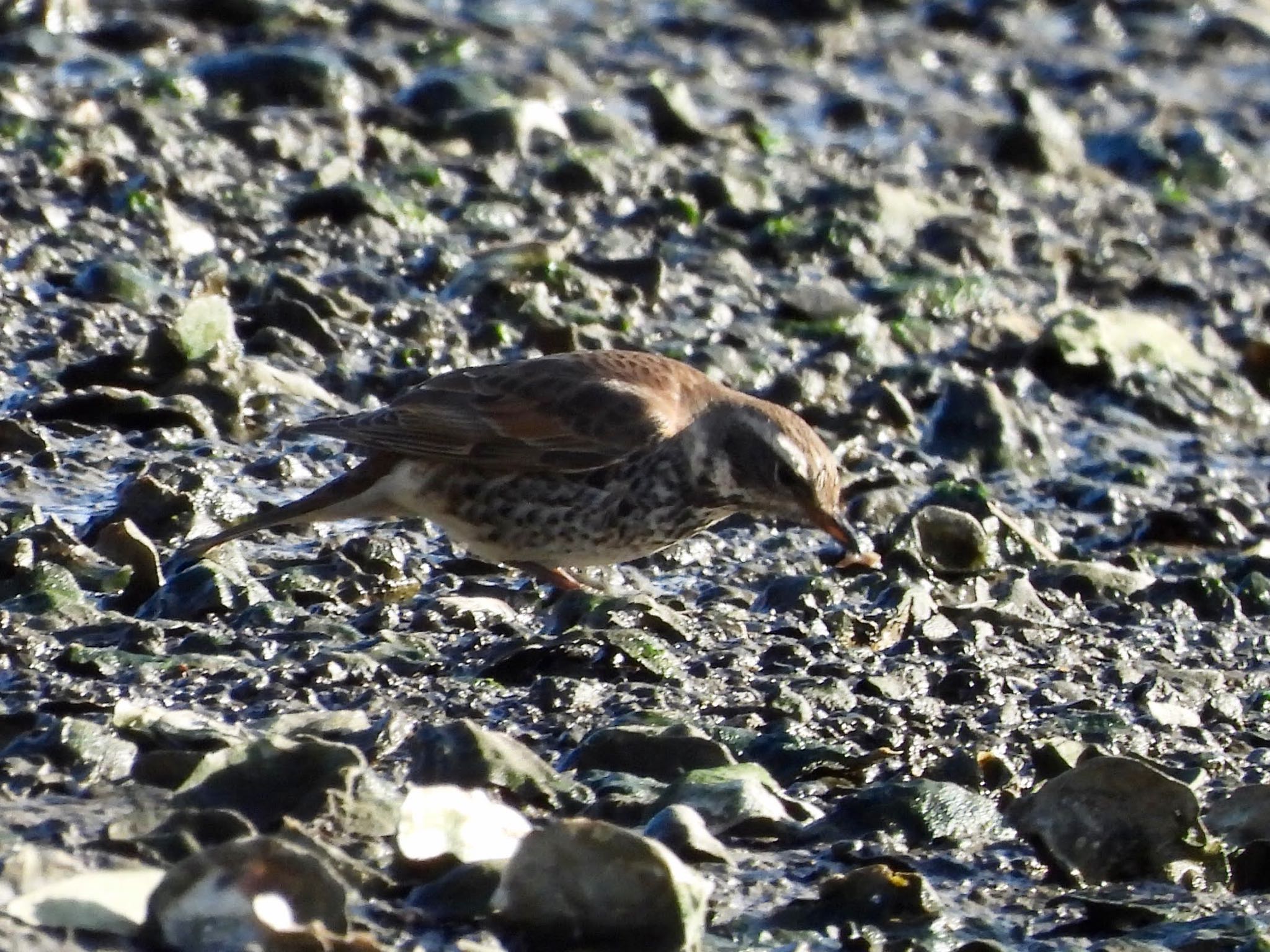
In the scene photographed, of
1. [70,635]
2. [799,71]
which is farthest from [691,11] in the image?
[70,635]

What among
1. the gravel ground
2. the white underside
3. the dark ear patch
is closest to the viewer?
the gravel ground

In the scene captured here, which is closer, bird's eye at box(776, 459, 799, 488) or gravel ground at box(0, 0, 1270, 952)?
gravel ground at box(0, 0, 1270, 952)

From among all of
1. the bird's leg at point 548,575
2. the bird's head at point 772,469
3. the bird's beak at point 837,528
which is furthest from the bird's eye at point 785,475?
the bird's leg at point 548,575

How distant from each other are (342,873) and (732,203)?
25.1 feet

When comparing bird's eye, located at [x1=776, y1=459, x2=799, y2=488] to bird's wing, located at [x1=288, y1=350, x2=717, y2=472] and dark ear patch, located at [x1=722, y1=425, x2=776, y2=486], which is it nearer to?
dark ear patch, located at [x1=722, y1=425, x2=776, y2=486]

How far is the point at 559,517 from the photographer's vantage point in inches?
326

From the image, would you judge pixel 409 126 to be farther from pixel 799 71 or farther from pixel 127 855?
pixel 127 855

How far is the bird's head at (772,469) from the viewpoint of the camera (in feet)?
27.7

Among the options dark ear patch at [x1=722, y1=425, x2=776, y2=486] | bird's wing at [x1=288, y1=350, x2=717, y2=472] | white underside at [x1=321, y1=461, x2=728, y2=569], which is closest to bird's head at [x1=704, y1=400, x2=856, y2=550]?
dark ear patch at [x1=722, y1=425, x2=776, y2=486]

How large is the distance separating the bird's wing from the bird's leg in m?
0.35

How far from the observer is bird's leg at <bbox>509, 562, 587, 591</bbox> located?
8.36 meters

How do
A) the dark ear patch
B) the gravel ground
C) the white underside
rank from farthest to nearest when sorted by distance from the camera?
the dark ear patch < the white underside < the gravel ground

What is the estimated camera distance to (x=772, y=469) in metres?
8.49

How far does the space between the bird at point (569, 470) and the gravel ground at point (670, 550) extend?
0.74 ft
